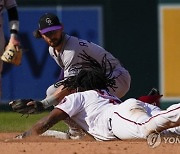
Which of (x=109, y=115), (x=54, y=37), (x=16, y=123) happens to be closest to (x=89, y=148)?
(x=109, y=115)

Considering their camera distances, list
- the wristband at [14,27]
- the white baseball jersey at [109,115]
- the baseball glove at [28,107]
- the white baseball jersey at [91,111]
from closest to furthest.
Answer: the white baseball jersey at [109,115], the white baseball jersey at [91,111], the baseball glove at [28,107], the wristband at [14,27]

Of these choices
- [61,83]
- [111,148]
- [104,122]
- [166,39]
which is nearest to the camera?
[111,148]

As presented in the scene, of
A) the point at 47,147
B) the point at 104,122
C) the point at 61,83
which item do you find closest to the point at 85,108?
the point at 104,122

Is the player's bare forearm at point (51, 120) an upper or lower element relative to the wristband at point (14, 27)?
lower

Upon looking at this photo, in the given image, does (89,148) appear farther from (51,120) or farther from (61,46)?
(61,46)

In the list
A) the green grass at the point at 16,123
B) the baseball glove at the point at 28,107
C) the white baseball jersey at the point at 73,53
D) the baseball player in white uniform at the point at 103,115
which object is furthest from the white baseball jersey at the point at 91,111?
the green grass at the point at 16,123

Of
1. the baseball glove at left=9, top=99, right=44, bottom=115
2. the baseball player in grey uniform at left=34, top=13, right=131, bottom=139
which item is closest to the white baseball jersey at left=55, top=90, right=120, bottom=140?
the baseball glove at left=9, top=99, right=44, bottom=115

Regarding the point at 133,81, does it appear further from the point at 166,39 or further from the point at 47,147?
the point at 47,147

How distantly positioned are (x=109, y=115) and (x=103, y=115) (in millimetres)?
62

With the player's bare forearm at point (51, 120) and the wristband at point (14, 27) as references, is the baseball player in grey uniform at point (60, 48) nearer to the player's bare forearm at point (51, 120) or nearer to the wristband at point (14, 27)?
the wristband at point (14, 27)

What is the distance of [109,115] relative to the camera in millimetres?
6988

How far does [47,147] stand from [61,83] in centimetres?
230

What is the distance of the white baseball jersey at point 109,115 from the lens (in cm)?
676

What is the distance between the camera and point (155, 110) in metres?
7.21
